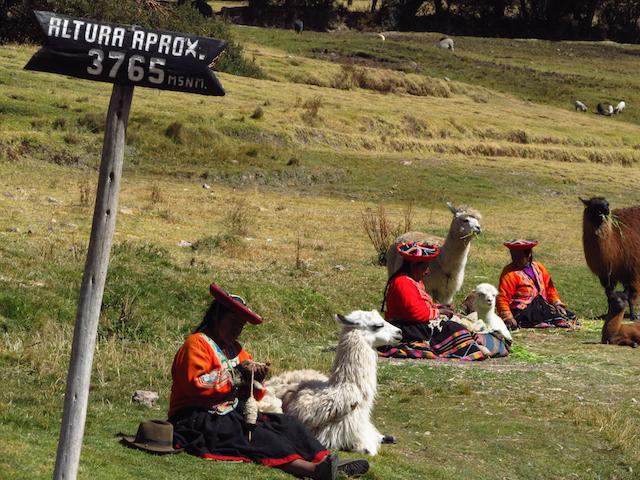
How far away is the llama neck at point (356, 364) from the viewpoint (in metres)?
8.65

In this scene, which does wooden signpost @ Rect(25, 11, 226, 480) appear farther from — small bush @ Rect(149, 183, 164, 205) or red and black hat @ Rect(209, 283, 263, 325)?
small bush @ Rect(149, 183, 164, 205)

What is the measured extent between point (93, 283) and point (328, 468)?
2.40 metres

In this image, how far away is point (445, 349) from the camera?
12305mm

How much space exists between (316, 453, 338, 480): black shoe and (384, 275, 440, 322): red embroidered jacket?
431 cm

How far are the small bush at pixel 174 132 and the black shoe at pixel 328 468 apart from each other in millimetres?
21984

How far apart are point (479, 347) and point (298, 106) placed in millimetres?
24717

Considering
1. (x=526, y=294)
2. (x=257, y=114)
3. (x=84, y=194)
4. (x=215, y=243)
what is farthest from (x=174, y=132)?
(x=526, y=294)

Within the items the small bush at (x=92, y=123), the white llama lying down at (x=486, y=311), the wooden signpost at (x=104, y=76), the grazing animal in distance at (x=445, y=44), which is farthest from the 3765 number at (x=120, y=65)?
the grazing animal in distance at (x=445, y=44)

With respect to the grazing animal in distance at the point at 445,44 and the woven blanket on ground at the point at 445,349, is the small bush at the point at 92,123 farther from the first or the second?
the grazing animal in distance at the point at 445,44

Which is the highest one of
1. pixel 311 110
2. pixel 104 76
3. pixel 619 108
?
pixel 104 76

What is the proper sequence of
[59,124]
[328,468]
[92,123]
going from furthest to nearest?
[92,123] → [59,124] → [328,468]

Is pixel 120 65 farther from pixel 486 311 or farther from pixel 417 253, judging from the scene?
pixel 486 311

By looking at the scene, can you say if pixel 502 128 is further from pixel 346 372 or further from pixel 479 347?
pixel 346 372

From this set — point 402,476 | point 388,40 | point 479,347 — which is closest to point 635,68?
point 388,40
